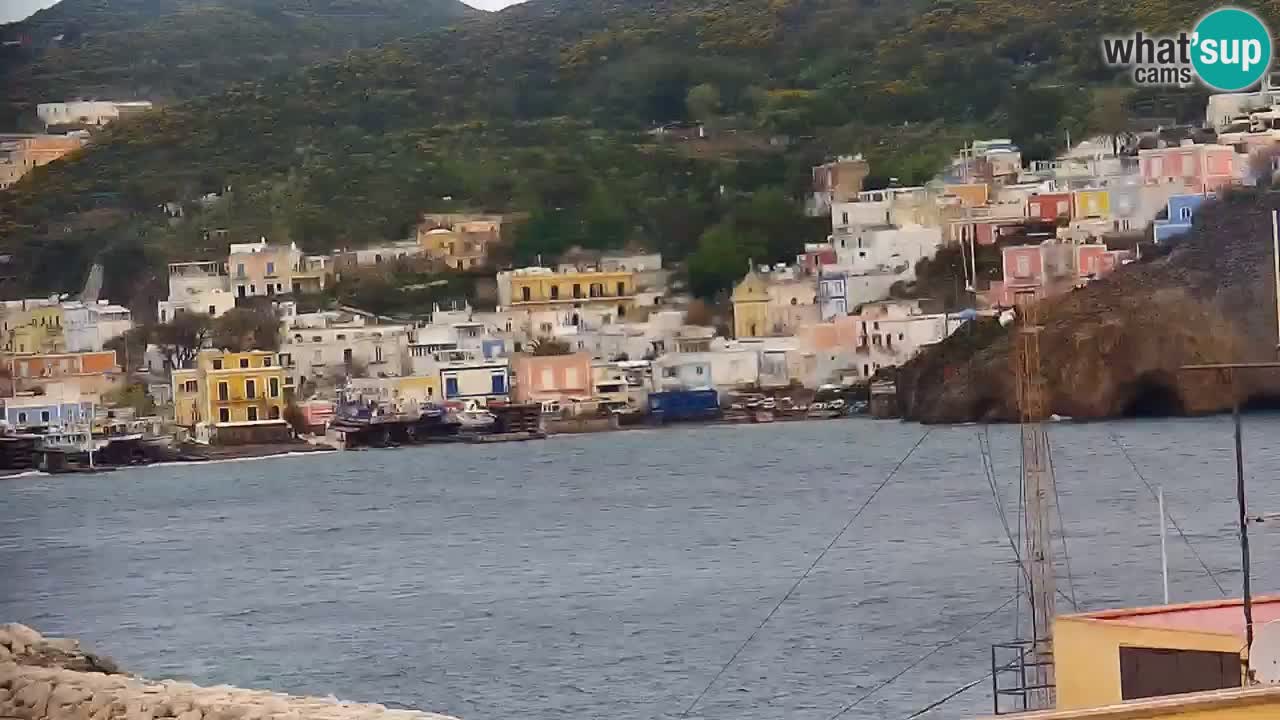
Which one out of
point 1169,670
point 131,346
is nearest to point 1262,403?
point 131,346

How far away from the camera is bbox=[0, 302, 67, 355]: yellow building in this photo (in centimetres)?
2016

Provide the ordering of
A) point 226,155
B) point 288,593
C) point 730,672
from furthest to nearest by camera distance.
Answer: point 226,155 → point 288,593 → point 730,672

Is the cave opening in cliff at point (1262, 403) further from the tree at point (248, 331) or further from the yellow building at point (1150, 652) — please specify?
the yellow building at point (1150, 652)

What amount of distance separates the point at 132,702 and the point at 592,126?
2022 cm

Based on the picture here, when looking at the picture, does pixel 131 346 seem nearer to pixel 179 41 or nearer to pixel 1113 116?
pixel 179 41

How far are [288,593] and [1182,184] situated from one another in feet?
35.1

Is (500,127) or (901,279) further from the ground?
(500,127)

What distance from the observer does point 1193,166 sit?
→ 21.6m

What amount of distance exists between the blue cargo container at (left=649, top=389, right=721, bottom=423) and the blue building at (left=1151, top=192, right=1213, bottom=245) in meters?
4.54

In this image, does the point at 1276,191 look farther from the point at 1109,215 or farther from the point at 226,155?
the point at 226,155

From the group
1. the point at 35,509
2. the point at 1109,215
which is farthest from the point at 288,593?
the point at 1109,215

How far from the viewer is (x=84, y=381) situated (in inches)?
804

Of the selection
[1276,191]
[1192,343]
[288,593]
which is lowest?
[288,593]

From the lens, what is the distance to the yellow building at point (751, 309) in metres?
20.6
